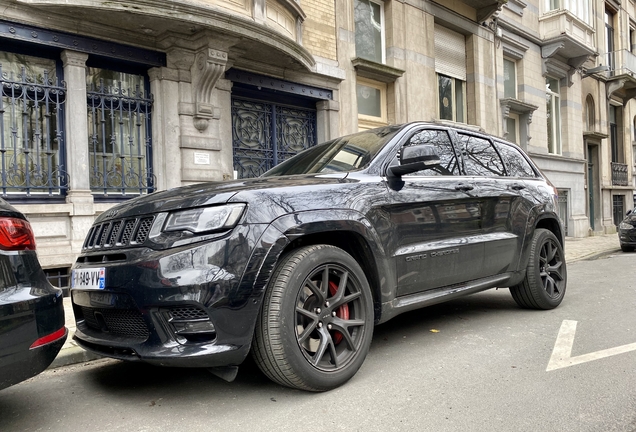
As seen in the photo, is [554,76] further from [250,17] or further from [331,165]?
[331,165]

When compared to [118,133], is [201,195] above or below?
below

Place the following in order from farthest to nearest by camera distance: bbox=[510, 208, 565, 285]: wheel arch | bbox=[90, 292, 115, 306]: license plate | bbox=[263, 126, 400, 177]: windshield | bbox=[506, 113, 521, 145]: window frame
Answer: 1. bbox=[506, 113, 521, 145]: window frame
2. bbox=[510, 208, 565, 285]: wheel arch
3. bbox=[263, 126, 400, 177]: windshield
4. bbox=[90, 292, 115, 306]: license plate

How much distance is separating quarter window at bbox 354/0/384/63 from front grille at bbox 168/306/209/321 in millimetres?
9953

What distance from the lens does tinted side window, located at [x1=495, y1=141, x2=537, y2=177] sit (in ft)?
16.7

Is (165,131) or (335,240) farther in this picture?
(165,131)

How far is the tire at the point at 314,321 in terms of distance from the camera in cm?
276

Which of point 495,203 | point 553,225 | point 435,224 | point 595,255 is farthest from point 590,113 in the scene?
point 435,224

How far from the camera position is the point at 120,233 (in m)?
2.96

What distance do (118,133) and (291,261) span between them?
5.72 m

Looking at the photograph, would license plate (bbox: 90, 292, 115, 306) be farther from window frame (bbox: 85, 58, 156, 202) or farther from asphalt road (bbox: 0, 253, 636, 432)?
window frame (bbox: 85, 58, 156, 202)

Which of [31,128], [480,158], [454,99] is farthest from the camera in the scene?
[454,99]

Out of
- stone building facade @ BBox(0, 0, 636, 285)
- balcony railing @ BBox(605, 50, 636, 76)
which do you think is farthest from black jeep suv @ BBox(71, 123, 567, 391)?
balcony railing @ BBox(605, 50, 636, 76)

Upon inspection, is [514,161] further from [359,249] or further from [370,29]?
[370,29]

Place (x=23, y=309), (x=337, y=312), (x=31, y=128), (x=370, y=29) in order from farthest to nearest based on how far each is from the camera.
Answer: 1. (x=370, y=29)
2. (x=31, y=128)
3. (x=337, y=312)
4. (x=23, y=309)
